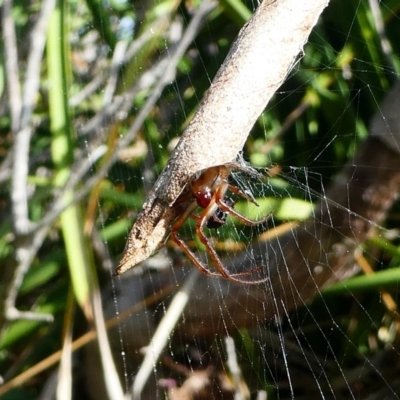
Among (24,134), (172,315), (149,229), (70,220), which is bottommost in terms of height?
(172,315)


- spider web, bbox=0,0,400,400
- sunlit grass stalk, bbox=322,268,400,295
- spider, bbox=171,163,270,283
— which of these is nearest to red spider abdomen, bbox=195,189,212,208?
spider, bbox=171,163,270,283

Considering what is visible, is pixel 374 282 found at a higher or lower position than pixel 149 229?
lower

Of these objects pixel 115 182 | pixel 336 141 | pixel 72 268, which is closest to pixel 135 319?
pixel 72 268

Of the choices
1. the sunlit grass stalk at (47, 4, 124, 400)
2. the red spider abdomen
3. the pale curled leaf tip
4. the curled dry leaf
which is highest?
the curled dry leaf

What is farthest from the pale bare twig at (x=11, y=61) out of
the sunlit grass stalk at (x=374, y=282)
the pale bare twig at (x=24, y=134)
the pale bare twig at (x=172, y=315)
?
the sunlit grass stalk at (x=374, y=282)

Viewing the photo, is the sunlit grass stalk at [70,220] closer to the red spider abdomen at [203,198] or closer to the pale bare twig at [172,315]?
the pale bare twig at [172,315]

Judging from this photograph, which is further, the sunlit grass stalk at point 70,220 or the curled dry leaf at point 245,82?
the sunlit grass stalk at point 70,220

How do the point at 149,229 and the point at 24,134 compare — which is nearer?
the point at 149,229

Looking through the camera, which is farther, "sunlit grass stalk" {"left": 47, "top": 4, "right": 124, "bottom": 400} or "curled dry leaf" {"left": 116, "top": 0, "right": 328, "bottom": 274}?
"sunlit grass stalk" {"left": 47, "top": 4, "right": 124, "bottom": 400}

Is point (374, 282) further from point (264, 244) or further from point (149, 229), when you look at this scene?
point (149, 229)

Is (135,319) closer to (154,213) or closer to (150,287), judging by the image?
(150,287)

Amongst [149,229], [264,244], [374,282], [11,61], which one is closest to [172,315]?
[264,244]

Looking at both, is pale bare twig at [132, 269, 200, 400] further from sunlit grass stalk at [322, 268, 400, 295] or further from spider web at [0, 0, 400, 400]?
sunlit grass stalk at [322, 268, 400, 295]
